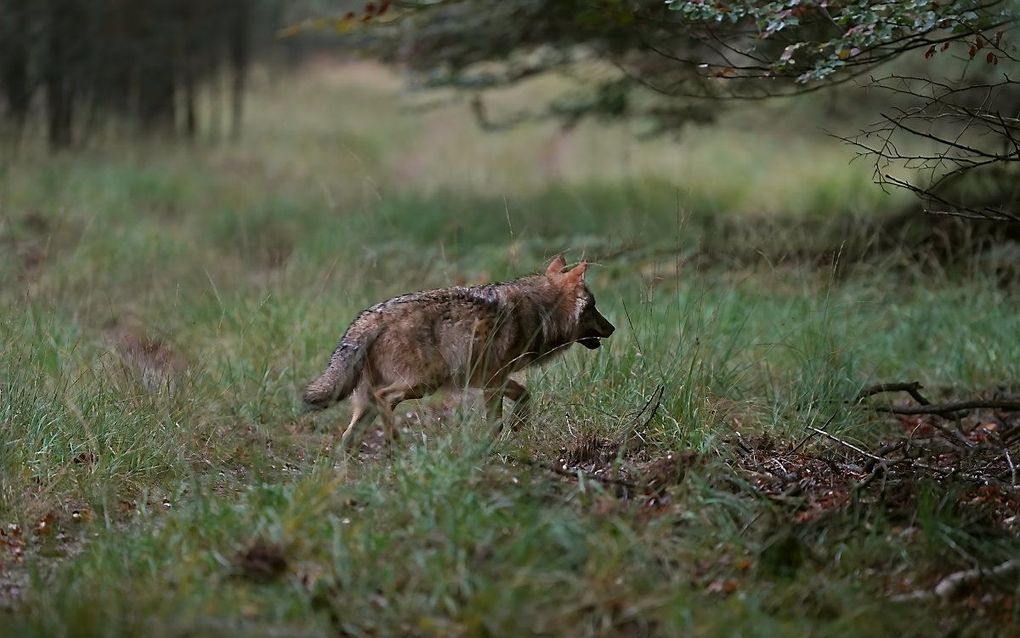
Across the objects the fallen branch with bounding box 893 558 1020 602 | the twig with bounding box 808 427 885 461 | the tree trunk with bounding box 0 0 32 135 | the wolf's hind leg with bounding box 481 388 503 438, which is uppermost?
the fallen branch with bounding box 893 558 1020 602

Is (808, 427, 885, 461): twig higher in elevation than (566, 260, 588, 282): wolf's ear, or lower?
lower

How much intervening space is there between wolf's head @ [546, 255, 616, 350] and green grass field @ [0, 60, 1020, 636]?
15 centimetres

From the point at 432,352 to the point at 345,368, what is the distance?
1.82 ft

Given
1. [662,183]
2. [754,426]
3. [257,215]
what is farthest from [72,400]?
[662,183]

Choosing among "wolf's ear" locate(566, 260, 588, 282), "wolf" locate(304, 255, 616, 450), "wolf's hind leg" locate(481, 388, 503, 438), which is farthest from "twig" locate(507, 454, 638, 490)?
"wolf's ear" locate(566, 260, 588, 282)

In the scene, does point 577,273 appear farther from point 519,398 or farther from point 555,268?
point 519,398

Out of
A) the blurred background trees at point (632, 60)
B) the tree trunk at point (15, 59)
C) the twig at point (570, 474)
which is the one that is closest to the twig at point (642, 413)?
the twig at point (570, 474)

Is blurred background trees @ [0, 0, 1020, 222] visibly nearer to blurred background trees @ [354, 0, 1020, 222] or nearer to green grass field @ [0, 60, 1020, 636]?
blurred background trees @ [354, 0, 1020, 222]

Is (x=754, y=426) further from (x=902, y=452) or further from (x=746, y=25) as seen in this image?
(x=746, y=25)

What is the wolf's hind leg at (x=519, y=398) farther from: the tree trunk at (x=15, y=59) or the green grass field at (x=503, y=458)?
the tree trunk at (x=15, y=59)

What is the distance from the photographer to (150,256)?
12234 mm

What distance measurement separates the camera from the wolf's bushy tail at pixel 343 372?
23.2 feet

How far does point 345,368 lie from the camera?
721cm

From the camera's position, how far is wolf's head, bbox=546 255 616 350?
795cm
